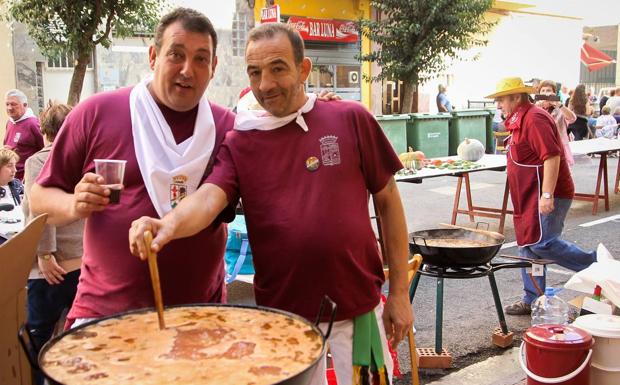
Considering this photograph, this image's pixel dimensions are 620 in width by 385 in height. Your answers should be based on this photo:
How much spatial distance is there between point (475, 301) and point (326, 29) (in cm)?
1610

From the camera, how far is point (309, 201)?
2.40 meters

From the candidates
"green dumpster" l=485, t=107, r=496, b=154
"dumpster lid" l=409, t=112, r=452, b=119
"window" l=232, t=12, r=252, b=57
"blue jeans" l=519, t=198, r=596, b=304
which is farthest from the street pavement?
"window" l=232, t=12, r=252, b=57

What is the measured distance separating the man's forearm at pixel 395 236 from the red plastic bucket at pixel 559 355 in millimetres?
1316

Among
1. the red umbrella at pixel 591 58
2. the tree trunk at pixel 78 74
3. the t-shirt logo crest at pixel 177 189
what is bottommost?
the t-shirt logo crest at pixel 177 189

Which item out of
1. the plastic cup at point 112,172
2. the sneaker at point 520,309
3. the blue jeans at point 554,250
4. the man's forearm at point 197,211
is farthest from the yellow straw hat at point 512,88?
the plastic cup at point 112,172

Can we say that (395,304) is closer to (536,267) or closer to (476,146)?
(536,267)

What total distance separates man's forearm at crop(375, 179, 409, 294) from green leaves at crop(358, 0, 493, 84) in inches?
598

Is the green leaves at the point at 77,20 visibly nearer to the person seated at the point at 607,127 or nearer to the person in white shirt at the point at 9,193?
the person in white shirt at the point at 9,193

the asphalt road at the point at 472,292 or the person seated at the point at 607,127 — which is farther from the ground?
the person seated at the point at 607,127

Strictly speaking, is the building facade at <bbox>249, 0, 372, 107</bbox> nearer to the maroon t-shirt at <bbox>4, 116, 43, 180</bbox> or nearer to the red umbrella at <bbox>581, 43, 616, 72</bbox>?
the maroon t-shirt at <bbox>4, 116, 43, 180</bbox>

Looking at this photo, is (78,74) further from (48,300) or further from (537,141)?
(537,141)

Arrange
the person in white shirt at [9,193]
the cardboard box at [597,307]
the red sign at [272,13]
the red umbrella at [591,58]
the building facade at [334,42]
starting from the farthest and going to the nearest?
the red umbrella at [591,58] → the building facade at [334,42] → the red sign at [272,13] → the person in white shirt at [9,193] → the cardboard box at [597,307]

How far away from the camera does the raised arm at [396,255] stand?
8.68 feet

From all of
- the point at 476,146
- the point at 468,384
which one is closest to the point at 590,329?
the point at 468,384
